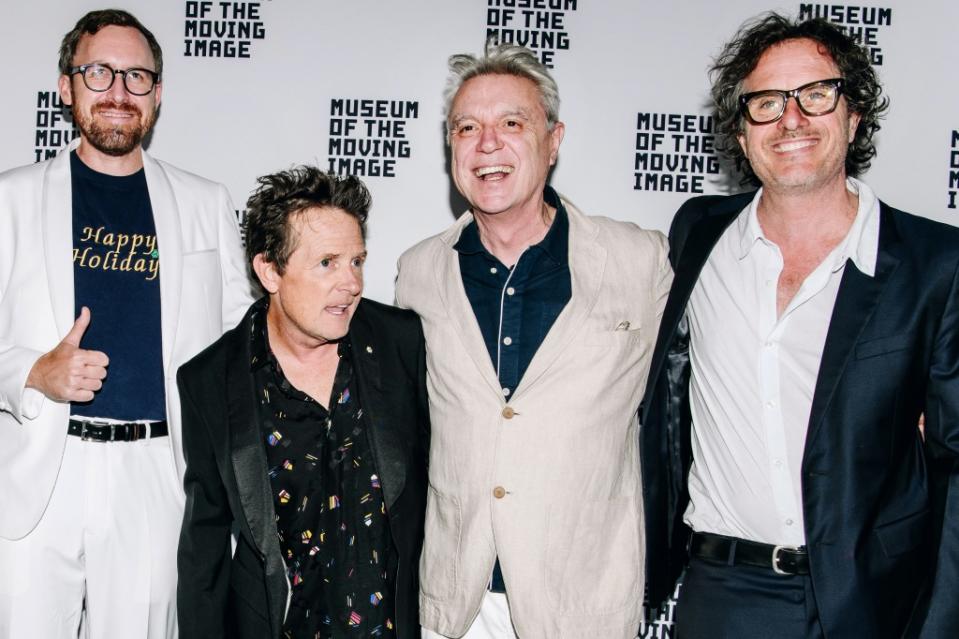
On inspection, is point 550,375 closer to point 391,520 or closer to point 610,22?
point 391,520

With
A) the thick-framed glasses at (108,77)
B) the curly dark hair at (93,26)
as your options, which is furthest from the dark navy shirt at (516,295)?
the curly dark hair at (93,26)

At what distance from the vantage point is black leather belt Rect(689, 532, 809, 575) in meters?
2.03

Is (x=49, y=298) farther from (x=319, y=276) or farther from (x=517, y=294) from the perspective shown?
(x=517, y=294)

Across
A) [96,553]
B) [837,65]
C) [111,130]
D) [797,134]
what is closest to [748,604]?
[797,134]

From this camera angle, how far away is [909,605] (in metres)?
1.99

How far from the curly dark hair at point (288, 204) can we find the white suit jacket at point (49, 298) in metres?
0.34

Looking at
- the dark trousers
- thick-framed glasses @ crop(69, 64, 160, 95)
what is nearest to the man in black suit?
thick-framed glasses @ crop(69, 64, 160, 95)

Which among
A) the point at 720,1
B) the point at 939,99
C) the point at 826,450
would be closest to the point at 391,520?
the point at 826,450

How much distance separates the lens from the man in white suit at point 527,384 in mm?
2121

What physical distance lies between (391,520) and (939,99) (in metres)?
2.50

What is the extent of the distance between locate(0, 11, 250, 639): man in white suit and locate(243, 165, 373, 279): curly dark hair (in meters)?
0.38

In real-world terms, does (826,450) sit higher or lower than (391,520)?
higher

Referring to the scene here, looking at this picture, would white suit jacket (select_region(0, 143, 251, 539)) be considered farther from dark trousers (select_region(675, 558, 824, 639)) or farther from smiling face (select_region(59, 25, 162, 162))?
dark trousers (select_region(675, 558, 824, 639))

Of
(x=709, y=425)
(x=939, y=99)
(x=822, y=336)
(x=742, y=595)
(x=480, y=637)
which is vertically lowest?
(x=480, y=637)
